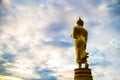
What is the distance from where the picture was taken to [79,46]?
18906 mm

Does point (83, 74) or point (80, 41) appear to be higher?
point (80, 41)

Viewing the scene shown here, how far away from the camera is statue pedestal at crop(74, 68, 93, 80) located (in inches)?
709

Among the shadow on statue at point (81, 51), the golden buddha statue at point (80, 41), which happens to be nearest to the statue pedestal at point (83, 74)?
the shadow on statue at point (81, 51)

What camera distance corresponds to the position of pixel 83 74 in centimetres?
1805

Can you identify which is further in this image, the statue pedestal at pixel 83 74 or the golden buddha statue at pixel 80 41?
the golden buddha statue at pixel 80 41

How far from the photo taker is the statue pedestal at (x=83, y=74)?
18.0m

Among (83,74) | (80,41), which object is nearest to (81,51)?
(80,41)

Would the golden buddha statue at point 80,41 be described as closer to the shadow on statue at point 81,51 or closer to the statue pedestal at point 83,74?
the shadow on statue at point 81,51

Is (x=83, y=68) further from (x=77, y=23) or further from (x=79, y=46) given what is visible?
(x=77, y=23)

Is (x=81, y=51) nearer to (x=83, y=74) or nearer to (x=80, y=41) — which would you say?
(x=80, y=41)

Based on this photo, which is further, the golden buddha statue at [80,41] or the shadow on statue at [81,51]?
the golden buddha statue at [80,41]

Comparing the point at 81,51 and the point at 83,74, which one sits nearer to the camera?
the point at 83,74

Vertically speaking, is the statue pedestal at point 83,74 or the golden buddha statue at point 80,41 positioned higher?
the golden buddha statue at point 80,41

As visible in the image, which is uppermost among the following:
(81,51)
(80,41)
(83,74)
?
(80,41)
